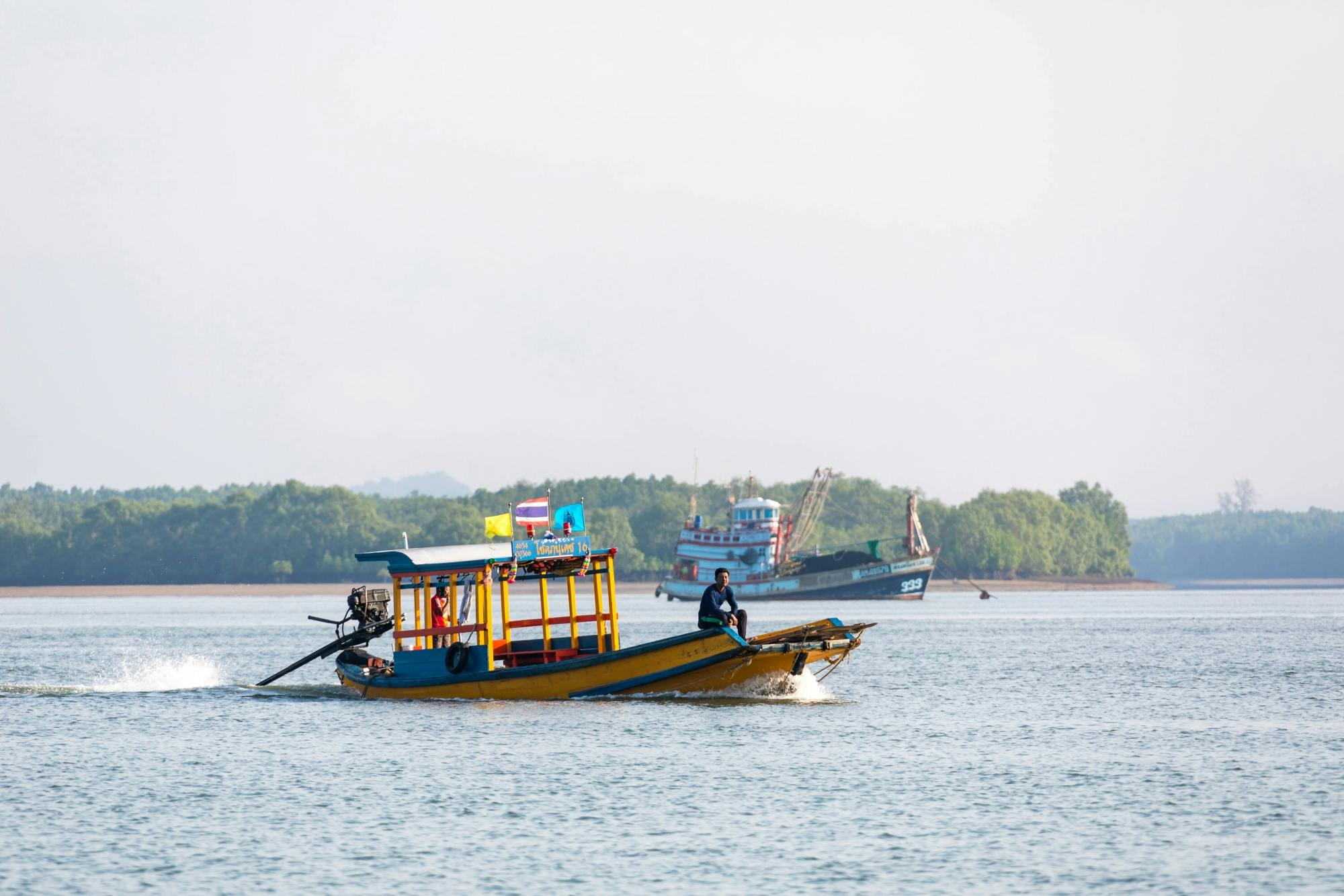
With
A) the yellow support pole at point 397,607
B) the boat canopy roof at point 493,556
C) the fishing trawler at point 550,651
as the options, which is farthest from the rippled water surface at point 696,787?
the boat canopy roof at point 493,556

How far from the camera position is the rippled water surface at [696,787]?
24000 mm

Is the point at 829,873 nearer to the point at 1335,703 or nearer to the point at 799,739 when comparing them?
the point at 799,739

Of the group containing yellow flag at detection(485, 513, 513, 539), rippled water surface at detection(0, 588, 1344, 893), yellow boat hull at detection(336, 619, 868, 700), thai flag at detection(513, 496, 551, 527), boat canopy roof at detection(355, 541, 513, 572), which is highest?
thai flag at detection(513, 496, 551, 527)

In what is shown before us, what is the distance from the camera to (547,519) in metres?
42.4

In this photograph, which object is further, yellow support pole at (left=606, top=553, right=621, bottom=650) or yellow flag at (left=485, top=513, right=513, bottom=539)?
yellow support pole at (left=606, top=553, right=621, bottom=650)

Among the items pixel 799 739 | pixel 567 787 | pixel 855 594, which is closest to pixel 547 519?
pixel 799 739

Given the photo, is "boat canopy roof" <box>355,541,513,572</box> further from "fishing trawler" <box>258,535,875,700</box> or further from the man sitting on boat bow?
the man sitting on boat bow

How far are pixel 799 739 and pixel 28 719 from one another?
64.2 ft

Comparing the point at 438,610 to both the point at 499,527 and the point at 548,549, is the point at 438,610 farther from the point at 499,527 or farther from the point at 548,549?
the point at 548,549

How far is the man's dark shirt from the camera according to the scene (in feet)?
135

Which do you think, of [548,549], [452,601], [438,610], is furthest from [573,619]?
[438,610]

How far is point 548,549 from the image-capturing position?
42906mm

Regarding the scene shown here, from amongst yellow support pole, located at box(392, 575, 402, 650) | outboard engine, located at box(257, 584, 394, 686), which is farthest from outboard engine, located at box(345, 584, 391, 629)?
yellow support pole, located at box(392, 575, 402, 650)

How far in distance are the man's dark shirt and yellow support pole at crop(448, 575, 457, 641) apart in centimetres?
635
